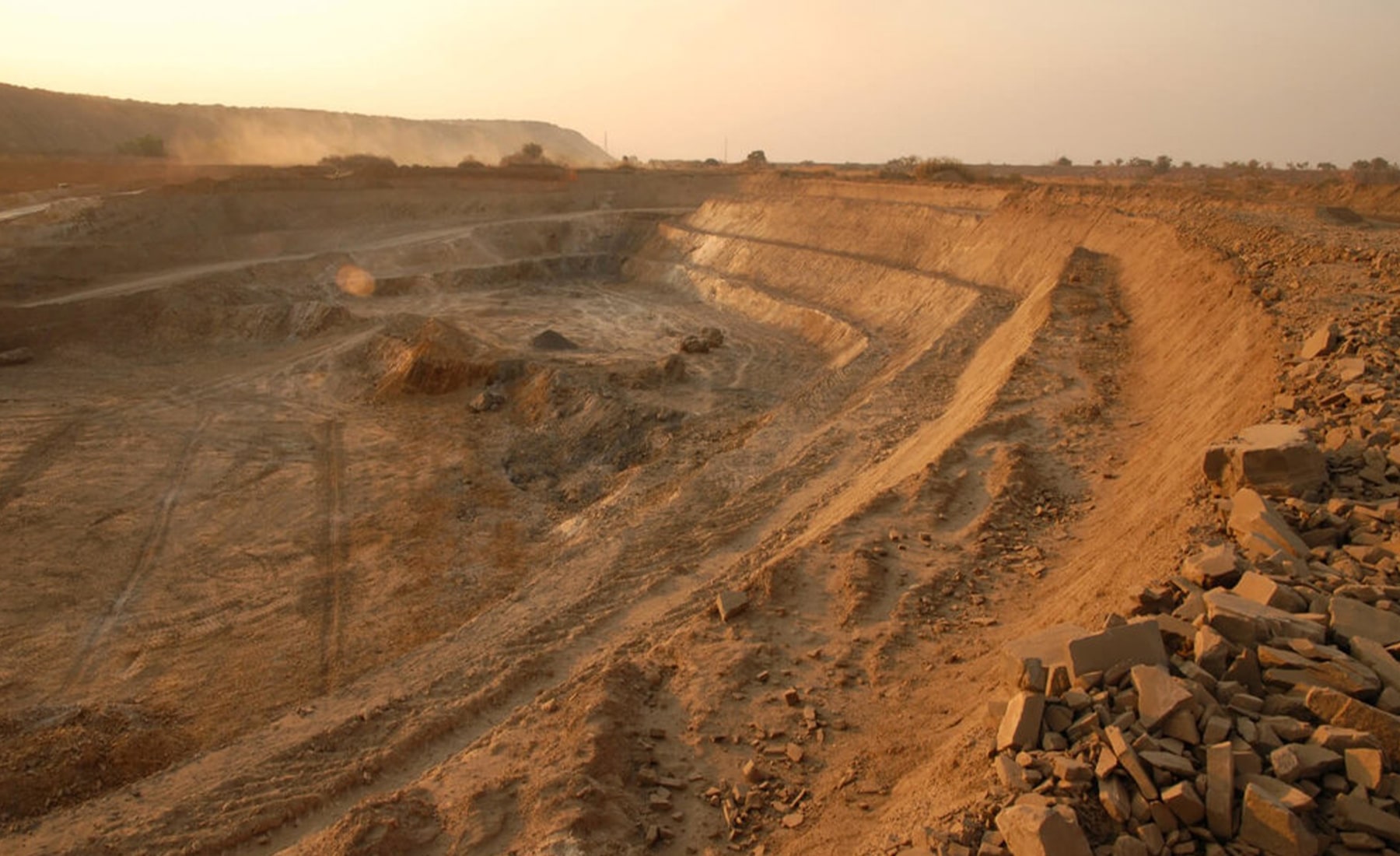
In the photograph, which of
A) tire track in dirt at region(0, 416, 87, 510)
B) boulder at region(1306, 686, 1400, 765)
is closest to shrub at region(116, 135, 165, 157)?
tire track in dirt at region(0, 416, 87, 510)

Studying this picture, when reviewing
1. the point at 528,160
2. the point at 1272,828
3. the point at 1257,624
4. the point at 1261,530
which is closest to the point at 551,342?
the point at 1261,530

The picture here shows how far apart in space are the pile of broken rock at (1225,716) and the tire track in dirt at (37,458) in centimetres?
1673

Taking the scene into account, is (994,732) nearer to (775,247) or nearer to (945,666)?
(945,666)

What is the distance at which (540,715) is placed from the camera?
6918 mm

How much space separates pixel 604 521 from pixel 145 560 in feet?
23.0

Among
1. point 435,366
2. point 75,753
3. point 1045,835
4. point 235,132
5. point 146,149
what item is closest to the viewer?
point 1045,835

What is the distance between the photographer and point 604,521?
1252 cm

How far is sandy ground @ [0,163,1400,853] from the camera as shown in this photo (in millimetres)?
6262

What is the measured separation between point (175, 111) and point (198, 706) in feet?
307

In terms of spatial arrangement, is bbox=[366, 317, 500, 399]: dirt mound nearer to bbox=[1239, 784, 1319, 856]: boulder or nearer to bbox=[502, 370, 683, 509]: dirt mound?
bbox=[502, 370, 683, 509]: dirt mound

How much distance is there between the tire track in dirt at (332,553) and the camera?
10.1m

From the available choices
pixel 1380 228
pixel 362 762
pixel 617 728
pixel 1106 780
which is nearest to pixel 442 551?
pixel 362 762

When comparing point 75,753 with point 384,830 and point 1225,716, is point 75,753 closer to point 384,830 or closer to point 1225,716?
point 384,830

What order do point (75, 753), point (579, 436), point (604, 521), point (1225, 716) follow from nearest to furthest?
point (1225, 716), point (75, 753), point (604, 521), point (579, 436)
